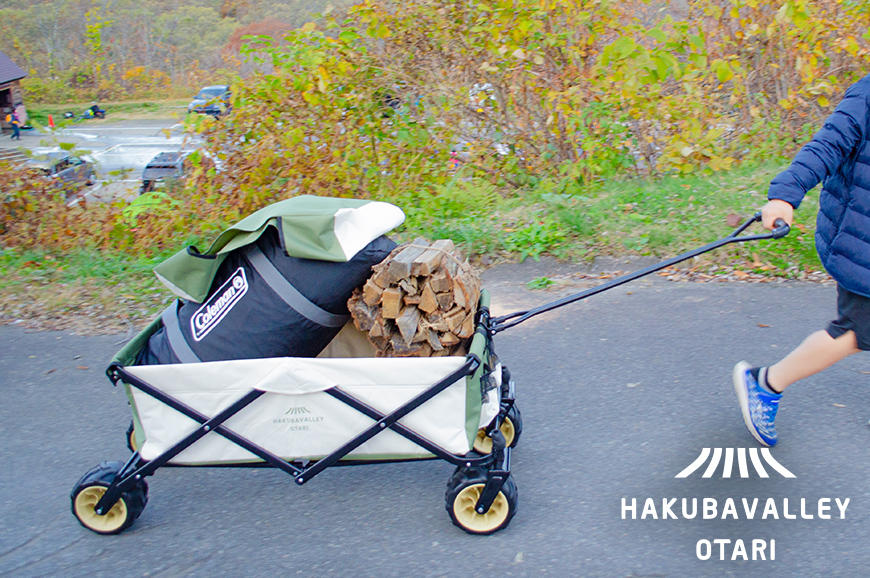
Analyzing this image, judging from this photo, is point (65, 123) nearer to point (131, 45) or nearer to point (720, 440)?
point (720, 440)

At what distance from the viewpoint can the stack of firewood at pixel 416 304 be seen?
2787mm

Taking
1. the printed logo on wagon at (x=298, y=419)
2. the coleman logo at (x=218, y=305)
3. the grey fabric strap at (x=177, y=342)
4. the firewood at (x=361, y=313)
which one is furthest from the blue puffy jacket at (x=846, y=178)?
the grey fabric strap at (x=177, y=342)

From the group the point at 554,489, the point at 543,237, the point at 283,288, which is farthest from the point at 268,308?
the point at 543,237

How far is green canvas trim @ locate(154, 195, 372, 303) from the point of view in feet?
8.98

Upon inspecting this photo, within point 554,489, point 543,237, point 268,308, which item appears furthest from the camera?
point 543,237

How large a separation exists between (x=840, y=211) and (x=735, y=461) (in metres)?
1.12

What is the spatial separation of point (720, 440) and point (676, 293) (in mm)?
1880

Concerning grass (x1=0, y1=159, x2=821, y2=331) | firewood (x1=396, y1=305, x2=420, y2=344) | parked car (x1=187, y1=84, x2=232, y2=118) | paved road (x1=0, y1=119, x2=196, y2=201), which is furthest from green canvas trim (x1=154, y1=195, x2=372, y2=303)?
parked car (x1=187, y1=84, x2=232, y2=118)

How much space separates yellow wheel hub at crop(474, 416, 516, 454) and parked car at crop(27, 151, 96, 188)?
5521 mm

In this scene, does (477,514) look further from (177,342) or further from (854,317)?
(854,317)

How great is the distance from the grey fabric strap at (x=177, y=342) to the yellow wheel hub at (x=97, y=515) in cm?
61

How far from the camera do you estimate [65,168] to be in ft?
24.3

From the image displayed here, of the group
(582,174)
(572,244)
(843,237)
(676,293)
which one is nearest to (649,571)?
(843,237)

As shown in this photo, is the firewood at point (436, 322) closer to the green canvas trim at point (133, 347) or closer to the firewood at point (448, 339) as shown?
the firewood at point (448, 339)
